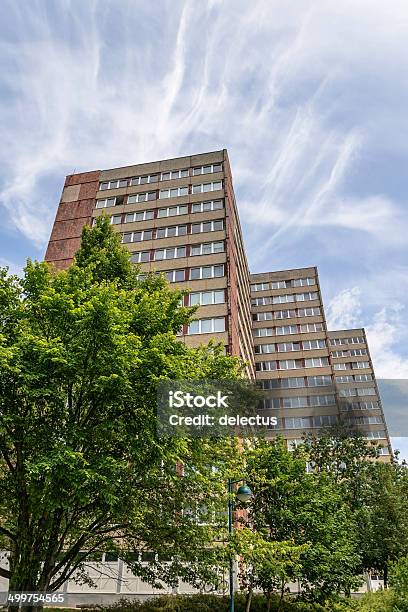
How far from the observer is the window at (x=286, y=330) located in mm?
58231

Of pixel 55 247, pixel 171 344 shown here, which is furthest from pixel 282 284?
pixel 171 344

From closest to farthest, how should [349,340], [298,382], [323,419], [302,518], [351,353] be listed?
1. [302,518]
2. [323,419]
3. [298,382]
4. [351,353]
5. [349,340]

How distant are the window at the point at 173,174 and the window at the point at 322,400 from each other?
30.3 metres

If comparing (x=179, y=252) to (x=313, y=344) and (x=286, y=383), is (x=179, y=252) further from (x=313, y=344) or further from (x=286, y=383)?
(x=313, y=344)

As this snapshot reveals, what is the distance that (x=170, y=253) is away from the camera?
37.2 m

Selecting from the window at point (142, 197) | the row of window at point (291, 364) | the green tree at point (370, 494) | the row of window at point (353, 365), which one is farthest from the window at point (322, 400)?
the window at point (142, 197)

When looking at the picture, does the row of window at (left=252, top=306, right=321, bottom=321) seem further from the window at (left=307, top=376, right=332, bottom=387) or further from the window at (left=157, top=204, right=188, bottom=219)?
the window at (left=157, top=204, right=188, bottom=219)

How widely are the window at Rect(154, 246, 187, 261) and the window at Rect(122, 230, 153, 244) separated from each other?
2.03 m

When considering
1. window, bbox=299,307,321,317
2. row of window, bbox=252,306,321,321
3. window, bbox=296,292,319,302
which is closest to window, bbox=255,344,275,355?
row of window, bbox=252,306,321,321

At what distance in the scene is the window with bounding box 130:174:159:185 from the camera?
1674 inches

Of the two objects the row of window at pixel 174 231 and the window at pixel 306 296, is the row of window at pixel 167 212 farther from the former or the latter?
the window at pixel 306 296

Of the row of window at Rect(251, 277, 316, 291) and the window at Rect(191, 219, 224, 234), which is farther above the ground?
the row of window at Rect(251, 277, 316, 291)

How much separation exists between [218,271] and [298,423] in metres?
24.5

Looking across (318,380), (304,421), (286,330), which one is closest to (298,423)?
(304,421)
